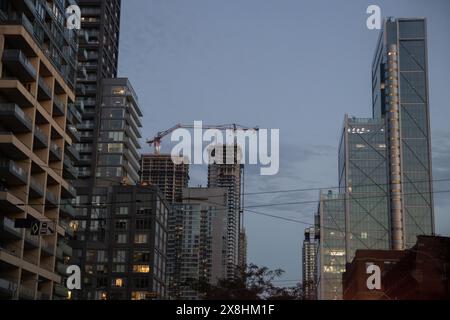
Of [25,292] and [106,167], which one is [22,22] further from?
[106,167]

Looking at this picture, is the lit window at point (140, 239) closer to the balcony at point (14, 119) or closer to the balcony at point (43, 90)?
the balcony at point (43, 90)

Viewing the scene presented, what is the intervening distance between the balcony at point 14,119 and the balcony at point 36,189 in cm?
603

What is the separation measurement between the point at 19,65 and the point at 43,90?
7.92 metres

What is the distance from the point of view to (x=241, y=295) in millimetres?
76312

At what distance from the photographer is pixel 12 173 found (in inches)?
3039

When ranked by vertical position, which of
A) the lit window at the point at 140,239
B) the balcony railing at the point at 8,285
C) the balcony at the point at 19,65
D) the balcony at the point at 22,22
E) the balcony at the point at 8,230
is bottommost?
the balcony railing at the point at 8,285

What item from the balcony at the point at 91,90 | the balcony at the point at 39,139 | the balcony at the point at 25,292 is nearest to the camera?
the balcony at the point at 25,292

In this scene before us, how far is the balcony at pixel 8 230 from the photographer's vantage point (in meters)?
74.9

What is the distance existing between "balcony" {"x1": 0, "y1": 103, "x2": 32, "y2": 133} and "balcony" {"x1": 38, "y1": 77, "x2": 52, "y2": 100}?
224 inches

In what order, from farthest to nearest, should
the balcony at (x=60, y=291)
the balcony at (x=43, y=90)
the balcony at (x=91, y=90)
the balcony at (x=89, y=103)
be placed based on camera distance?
the balcony at (x=91, y=90)
the balcony at (x=89, y=103)
the balcony at (x=60, y=291)
the balcony at (x=43, y=90)

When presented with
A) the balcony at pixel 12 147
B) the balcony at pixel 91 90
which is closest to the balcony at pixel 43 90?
the balcony at pixel 12 147
